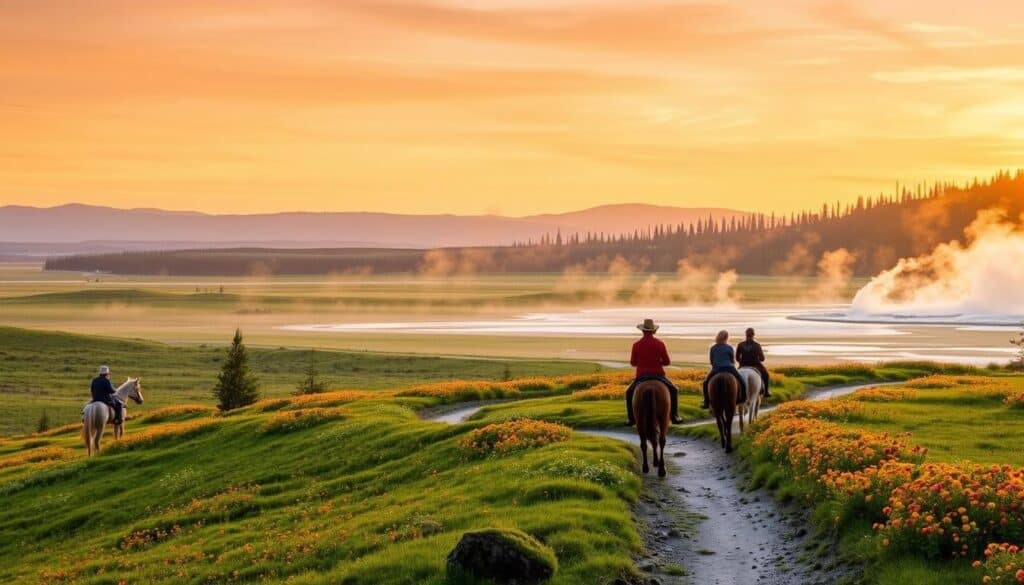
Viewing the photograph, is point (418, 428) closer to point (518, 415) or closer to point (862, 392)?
point (518, 415)

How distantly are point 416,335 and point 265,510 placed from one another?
14151cm

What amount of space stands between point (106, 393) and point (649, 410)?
32953 mm

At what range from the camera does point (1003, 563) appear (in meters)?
16.4

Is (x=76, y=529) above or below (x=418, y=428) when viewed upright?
below

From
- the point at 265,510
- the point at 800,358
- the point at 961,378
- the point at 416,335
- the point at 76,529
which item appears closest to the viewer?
the point at 265,510

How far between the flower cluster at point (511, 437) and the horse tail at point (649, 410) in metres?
5.09

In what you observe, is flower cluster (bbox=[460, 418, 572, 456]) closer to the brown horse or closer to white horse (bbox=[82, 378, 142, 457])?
the brown horse

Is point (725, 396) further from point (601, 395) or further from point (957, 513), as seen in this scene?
point (601, 395)

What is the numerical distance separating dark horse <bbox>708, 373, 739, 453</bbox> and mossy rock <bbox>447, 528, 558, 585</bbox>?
15801 mm

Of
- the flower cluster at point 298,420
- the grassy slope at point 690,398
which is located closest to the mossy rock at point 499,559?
the grassy slope at point 690,398

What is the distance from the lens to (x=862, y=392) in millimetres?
48344

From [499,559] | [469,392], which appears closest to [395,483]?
[499,559]

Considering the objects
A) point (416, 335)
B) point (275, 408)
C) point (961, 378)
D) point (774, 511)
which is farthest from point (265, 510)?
point (416, 335)

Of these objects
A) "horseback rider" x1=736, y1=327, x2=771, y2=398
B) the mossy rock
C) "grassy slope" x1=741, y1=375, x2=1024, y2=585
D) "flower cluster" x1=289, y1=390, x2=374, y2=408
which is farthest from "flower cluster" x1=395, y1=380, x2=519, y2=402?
the mossy rock
